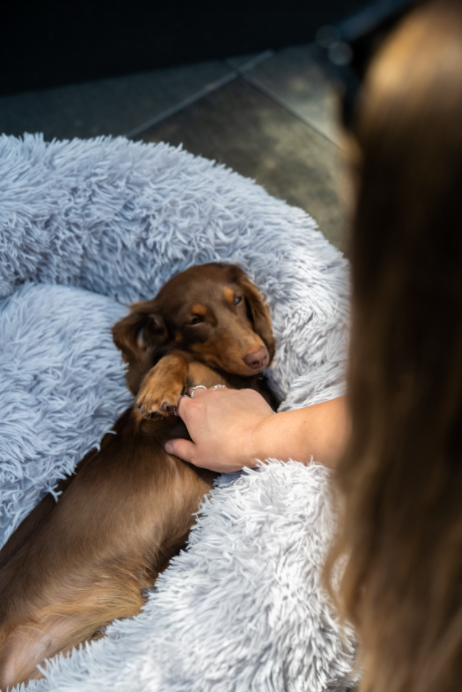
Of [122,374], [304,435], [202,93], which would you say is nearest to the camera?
[304,435]

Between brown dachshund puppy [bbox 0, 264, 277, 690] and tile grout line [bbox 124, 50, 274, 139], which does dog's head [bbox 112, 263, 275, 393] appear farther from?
tile grout line [bbox 124, 50, 274, 139]

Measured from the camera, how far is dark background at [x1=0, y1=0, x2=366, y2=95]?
2.39m

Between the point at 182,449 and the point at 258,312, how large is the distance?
0.52 meters

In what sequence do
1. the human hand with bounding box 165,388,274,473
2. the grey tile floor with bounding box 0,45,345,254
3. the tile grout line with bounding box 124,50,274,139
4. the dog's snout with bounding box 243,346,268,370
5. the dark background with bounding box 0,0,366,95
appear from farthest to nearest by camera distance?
the tile grout line with bounding box 124,50,274,139 → the grey tile floor with bounding box 0,45,345,254 → the dark background with bounding box 0,0,366,95 → the dog's snout with bounding box 243,346,268,370 → the human hand with bounding box 165,388,274,473

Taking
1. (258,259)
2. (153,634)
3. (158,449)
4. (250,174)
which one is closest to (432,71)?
(153,634)

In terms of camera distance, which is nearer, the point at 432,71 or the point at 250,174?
the point at 432,71

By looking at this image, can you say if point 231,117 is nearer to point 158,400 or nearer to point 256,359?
point 256,359

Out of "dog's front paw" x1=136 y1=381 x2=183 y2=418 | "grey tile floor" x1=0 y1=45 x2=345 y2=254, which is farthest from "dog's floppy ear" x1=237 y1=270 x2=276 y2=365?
"grey tile floor" x1=0 y1=45 x2=345 y2=254

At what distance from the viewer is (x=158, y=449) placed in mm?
1458

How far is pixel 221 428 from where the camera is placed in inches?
52.2

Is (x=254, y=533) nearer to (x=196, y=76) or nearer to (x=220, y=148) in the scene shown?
(x=220, y=148)

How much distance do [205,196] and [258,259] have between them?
276mm

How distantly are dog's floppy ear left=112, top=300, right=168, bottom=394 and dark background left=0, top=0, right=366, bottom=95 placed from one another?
4.87 feet

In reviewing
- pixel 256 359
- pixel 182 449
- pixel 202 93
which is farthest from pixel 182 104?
pixel 182 449
